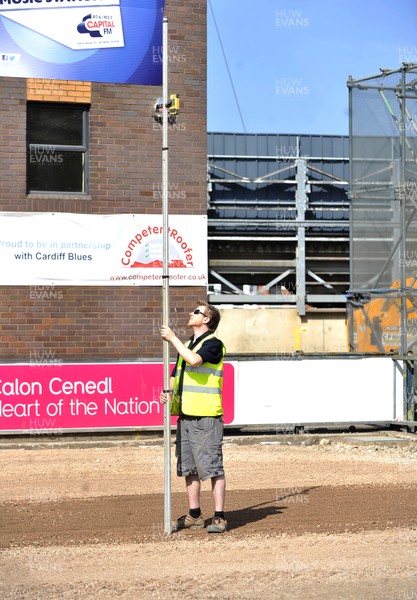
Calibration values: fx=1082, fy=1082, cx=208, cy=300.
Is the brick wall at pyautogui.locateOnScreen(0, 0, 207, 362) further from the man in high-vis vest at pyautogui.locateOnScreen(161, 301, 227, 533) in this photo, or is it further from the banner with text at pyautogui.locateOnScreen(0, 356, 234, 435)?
the man in high-vis vest at pyautogui.locateOnScreen(161, 301, 227, 533)

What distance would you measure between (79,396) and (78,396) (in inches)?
0.6

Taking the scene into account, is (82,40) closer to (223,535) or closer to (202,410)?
(202,410)

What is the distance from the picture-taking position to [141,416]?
16734 mm

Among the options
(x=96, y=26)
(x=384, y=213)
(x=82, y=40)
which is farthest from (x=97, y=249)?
(x=384, y=213)

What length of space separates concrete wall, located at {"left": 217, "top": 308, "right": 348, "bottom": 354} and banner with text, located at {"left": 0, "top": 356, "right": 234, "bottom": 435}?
1357 cm

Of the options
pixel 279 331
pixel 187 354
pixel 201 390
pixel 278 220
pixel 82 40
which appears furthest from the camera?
pixel 278 220

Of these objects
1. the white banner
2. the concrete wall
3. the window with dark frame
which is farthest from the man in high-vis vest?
the concrete wall

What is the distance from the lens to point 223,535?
9188 millimetres

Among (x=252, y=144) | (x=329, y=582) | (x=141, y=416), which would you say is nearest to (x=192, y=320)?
(x=329, y=582)

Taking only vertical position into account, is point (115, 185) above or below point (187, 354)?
above

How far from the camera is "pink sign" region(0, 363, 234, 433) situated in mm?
16250

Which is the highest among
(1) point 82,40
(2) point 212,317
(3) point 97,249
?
(1) point 82,40

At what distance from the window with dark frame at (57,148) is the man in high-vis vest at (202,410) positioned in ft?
28.0

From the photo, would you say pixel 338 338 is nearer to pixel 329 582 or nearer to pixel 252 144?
→ pixel 252 144
